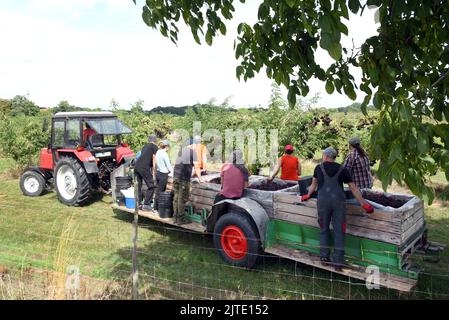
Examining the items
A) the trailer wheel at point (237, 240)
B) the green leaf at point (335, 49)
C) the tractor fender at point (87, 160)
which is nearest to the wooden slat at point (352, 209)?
the trailer wheel at point (237, 240)

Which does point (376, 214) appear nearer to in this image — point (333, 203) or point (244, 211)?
point (333, 203)

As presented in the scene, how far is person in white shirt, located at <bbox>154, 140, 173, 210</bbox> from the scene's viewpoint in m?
6.88

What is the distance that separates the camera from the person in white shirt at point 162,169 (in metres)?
6.88

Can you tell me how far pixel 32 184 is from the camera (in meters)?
10.3

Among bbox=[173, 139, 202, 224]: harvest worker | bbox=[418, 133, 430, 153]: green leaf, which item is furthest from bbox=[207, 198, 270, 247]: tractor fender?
bbox=[418, 133, 430, 153]: green leaf

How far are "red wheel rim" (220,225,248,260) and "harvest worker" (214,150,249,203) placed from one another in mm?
459

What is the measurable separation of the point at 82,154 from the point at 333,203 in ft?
20.8

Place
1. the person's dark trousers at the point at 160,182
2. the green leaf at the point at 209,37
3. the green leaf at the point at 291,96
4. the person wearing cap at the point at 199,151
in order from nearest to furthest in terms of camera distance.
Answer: the green leaf at the point at 291,96, the green leaf at the point at 209,37, the person wearing cap at the point at 199,151, the person's dark trousers at the point at 160,182

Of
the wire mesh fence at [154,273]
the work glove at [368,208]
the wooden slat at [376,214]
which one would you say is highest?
the work glove at [368,208]

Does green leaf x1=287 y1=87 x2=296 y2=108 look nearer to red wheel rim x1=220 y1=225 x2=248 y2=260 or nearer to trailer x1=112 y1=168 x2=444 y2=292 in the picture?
trailer x1=112 y1=168 x2=444 y2=292

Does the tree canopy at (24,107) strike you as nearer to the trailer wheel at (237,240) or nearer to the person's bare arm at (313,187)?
the trailer wheel at (237,240)

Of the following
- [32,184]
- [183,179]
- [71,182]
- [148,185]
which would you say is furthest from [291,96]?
[32,184]

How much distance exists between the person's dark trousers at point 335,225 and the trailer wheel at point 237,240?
3.07 feet
